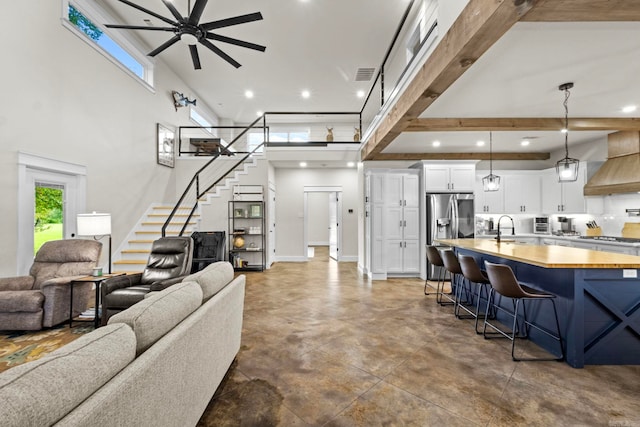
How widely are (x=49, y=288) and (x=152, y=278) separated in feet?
3.27

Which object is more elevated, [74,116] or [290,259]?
[74,116]

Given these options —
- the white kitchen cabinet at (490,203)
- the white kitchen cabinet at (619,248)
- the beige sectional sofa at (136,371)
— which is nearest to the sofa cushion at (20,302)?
the beige sectional sofa at (136,371)

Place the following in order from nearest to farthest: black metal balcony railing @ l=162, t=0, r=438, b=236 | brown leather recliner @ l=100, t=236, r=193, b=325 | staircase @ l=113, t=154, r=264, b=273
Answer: brown leather recliner @ l=100, t=236, r=193, b=325 → black metal balcony railing @ l=162, t=0, r=438, b=236 → staircase @ l=113, t=154, r=264, b=273

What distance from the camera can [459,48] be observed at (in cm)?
222

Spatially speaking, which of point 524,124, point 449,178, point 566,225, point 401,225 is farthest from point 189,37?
point 566,225

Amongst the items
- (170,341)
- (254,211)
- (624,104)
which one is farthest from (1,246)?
(624,104)

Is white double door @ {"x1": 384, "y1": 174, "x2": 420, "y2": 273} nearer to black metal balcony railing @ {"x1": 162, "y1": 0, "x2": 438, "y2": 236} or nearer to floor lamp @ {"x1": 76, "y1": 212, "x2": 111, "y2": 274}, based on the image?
black metal balcony railing @ {"x1": 162, "y1": 0, "x2": 438, "y2": 236}

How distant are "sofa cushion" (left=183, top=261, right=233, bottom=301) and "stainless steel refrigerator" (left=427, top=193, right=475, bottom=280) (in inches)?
185

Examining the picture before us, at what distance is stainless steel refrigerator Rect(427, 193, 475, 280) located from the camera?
19.8 ft

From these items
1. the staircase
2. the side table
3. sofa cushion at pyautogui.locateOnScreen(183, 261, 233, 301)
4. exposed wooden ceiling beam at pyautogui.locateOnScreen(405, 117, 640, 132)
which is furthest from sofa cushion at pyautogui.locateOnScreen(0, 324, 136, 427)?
the staircase

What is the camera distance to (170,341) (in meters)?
1.33

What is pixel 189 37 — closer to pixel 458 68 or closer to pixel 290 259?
pixel 458 68

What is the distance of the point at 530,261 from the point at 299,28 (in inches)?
196

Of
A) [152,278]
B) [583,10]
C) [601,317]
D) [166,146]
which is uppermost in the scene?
[166,146]
